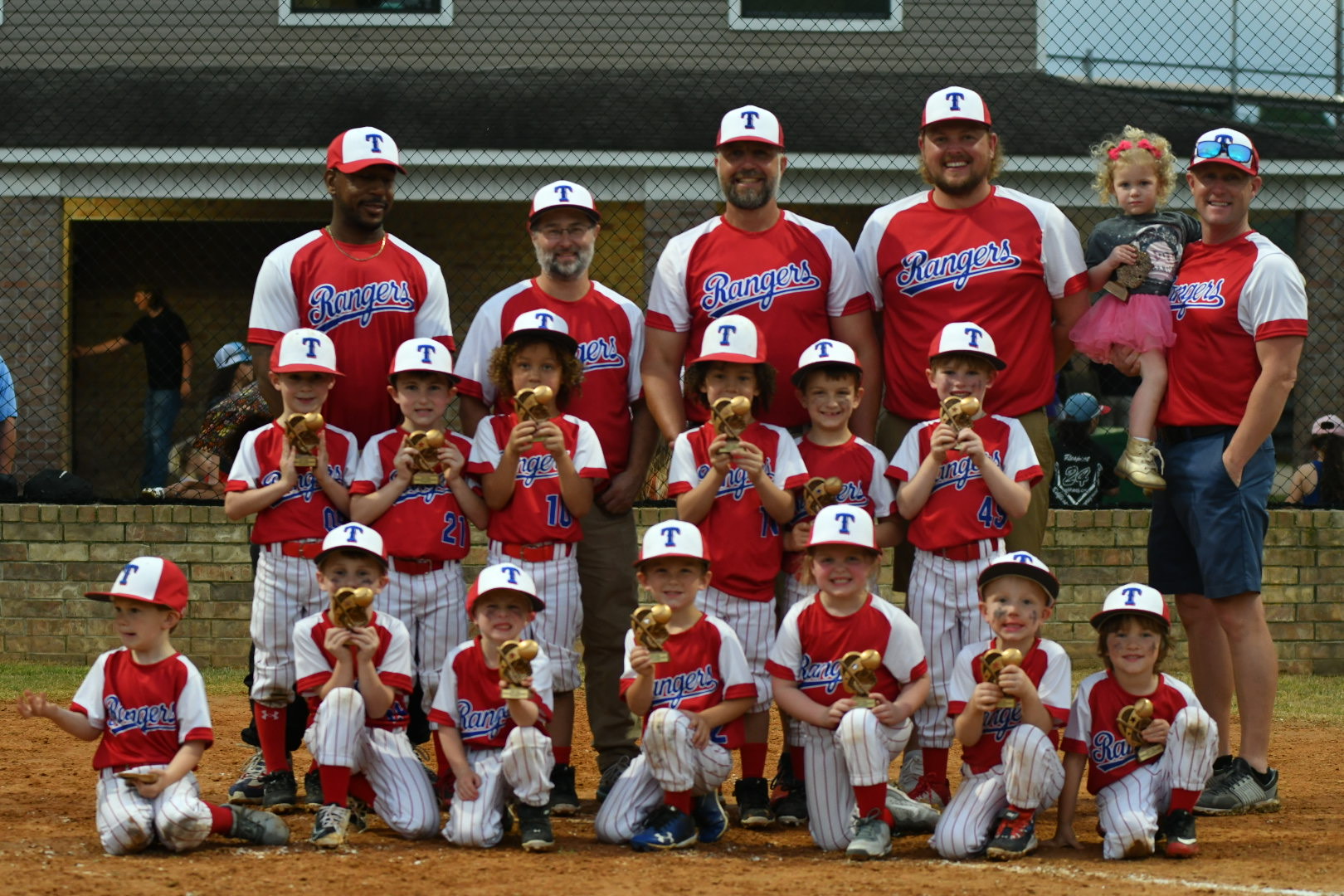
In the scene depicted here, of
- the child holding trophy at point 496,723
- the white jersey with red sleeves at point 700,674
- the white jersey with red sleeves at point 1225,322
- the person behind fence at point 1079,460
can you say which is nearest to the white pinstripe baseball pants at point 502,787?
the child holding trophy at point 496,723

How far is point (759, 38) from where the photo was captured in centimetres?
1288

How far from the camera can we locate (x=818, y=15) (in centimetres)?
1295

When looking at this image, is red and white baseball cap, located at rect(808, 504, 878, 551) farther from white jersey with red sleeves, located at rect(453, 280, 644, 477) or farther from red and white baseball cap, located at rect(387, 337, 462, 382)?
red and white baseball cap, located at rect(387, 337, 462, 382)

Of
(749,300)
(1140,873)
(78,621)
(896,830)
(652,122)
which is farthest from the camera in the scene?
(652,122)

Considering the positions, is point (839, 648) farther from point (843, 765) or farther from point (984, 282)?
point (984, 282)

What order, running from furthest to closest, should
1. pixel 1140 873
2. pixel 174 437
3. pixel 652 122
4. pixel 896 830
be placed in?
pixel 652 122 < pixel 174 437 < pixel 896 830 < pixel 1140 873

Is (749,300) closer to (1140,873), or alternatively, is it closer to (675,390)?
(675,390)

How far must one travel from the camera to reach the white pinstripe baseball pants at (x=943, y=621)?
18.2 feet

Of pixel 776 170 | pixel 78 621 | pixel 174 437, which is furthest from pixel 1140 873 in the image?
pixel 174 437

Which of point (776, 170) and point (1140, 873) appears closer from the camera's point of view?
point (1140, 873)

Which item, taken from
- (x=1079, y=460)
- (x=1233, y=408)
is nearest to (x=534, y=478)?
(x=1233, y=408)

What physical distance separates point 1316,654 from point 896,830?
15.9 feet

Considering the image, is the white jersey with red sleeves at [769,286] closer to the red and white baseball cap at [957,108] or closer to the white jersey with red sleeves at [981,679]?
the red and white baseball cap at [957,108]

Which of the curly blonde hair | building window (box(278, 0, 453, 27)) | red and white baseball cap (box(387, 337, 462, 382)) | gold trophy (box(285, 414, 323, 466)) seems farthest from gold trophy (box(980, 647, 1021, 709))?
building window (box(278, 0, 453, 27))
